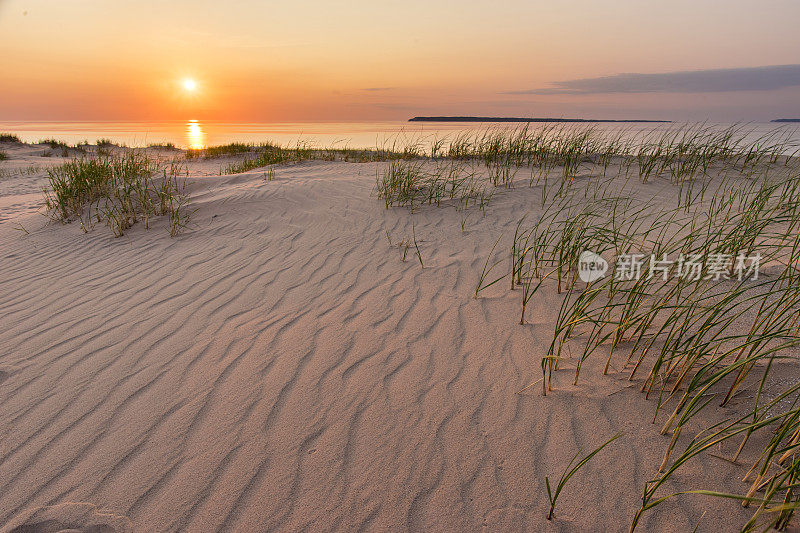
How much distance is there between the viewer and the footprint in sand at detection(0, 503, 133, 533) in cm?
174

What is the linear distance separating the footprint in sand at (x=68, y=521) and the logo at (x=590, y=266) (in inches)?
134

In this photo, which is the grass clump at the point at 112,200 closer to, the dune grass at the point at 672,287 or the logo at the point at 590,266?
the dune grass at the point at 672,287

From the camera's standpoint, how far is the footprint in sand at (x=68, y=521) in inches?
68.4

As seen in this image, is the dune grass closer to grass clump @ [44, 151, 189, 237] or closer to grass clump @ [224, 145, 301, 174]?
grass clump @ [44, 151, 189, 237]

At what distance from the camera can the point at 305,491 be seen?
6.15ft

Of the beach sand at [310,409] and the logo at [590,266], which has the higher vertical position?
the logo at [590,266]

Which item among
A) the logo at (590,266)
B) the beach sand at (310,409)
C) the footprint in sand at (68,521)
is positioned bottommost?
the footprint in sand at (68,521)

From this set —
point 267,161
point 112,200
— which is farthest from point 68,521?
point 267,161

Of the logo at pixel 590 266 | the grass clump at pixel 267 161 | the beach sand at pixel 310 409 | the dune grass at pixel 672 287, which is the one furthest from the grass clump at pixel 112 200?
the logo at pixel 590 266

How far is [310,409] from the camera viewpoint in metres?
2.33

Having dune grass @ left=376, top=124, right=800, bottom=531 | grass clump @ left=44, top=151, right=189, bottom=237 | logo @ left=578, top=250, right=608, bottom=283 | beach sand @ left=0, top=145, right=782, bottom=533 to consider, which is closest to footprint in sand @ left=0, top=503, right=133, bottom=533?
beach sand @ left=0, top=145, right=782, bottom=533

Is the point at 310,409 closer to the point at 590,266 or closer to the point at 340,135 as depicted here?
the point at 590,266

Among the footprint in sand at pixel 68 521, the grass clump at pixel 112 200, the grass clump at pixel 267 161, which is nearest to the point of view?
the footprint in sand at pixel 68 521

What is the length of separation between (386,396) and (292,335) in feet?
3.14
